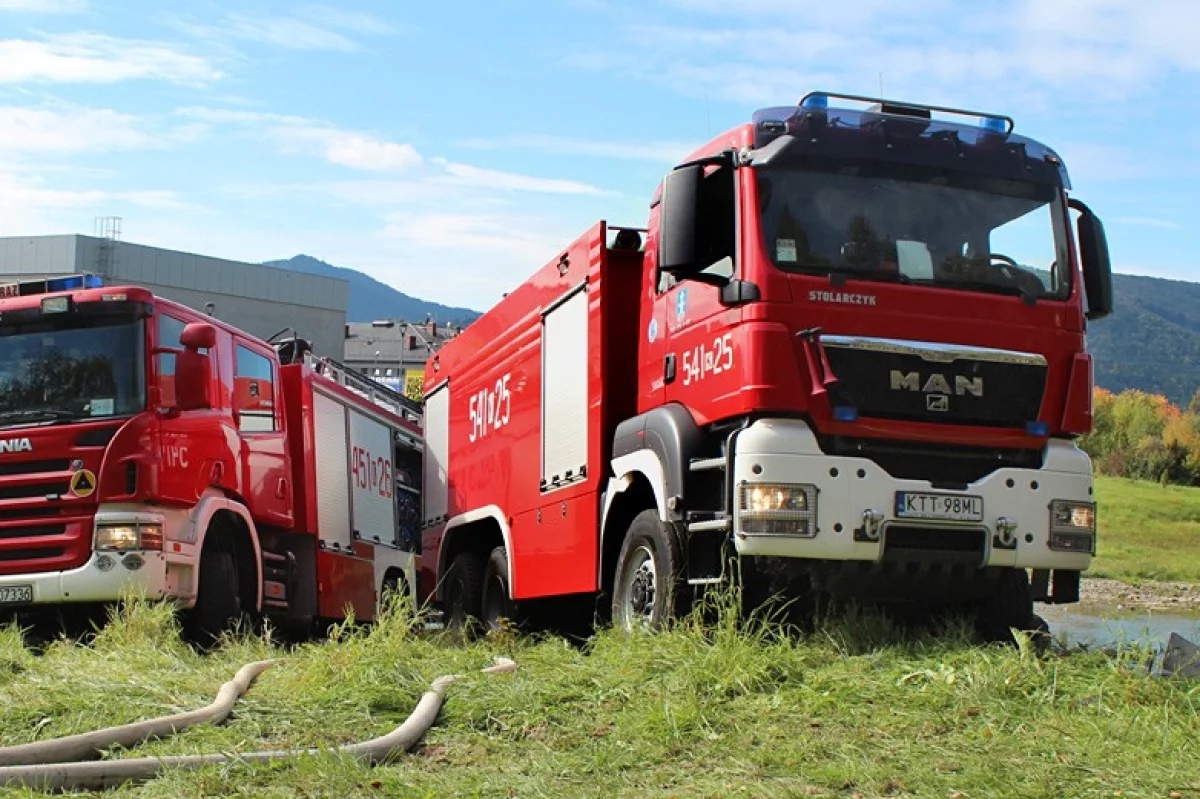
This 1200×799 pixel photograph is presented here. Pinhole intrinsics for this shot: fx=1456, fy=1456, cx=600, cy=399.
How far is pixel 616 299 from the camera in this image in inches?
389

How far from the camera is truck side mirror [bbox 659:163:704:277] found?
7820 millimetres

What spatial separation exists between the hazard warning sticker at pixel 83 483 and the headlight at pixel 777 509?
219 inches

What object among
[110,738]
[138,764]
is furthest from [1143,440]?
[138,764]

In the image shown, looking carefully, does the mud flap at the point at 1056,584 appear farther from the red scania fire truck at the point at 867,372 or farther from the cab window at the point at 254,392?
the cab window at the point at 254,392

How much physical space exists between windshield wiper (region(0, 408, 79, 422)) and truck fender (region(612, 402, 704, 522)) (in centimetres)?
472

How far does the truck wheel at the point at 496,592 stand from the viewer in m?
12.3

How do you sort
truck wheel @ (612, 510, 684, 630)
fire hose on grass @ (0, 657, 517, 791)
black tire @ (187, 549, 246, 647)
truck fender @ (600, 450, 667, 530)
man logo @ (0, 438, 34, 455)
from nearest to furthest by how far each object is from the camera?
fire hose on grass @ (0, 657, 517, 791) < truck wheel @ (612, 510, 684, 630) < truck fender @ (600, 450, 667, 530) < man logo @ (0, 438, 34, 455) < black tire @ (187, 549, 246, 647)

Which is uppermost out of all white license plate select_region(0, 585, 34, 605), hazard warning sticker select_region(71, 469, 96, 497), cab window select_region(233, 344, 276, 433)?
cab window select_region(233, 344, 276, 433)

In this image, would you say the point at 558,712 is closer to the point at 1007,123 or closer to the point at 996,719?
the point at 996,719

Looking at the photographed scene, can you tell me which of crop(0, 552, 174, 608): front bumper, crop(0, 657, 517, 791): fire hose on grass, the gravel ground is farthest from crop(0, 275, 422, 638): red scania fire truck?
the gravel ground

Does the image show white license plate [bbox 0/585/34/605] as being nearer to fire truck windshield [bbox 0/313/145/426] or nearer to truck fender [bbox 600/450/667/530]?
fire truck windshield [bbox 0/313/145/426]

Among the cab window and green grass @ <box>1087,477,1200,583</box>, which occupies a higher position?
the cab window

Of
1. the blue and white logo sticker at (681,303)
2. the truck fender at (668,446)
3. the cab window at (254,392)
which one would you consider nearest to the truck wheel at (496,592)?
the cab window at (254,392)

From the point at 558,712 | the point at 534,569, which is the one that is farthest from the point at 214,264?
the point at 558,712
